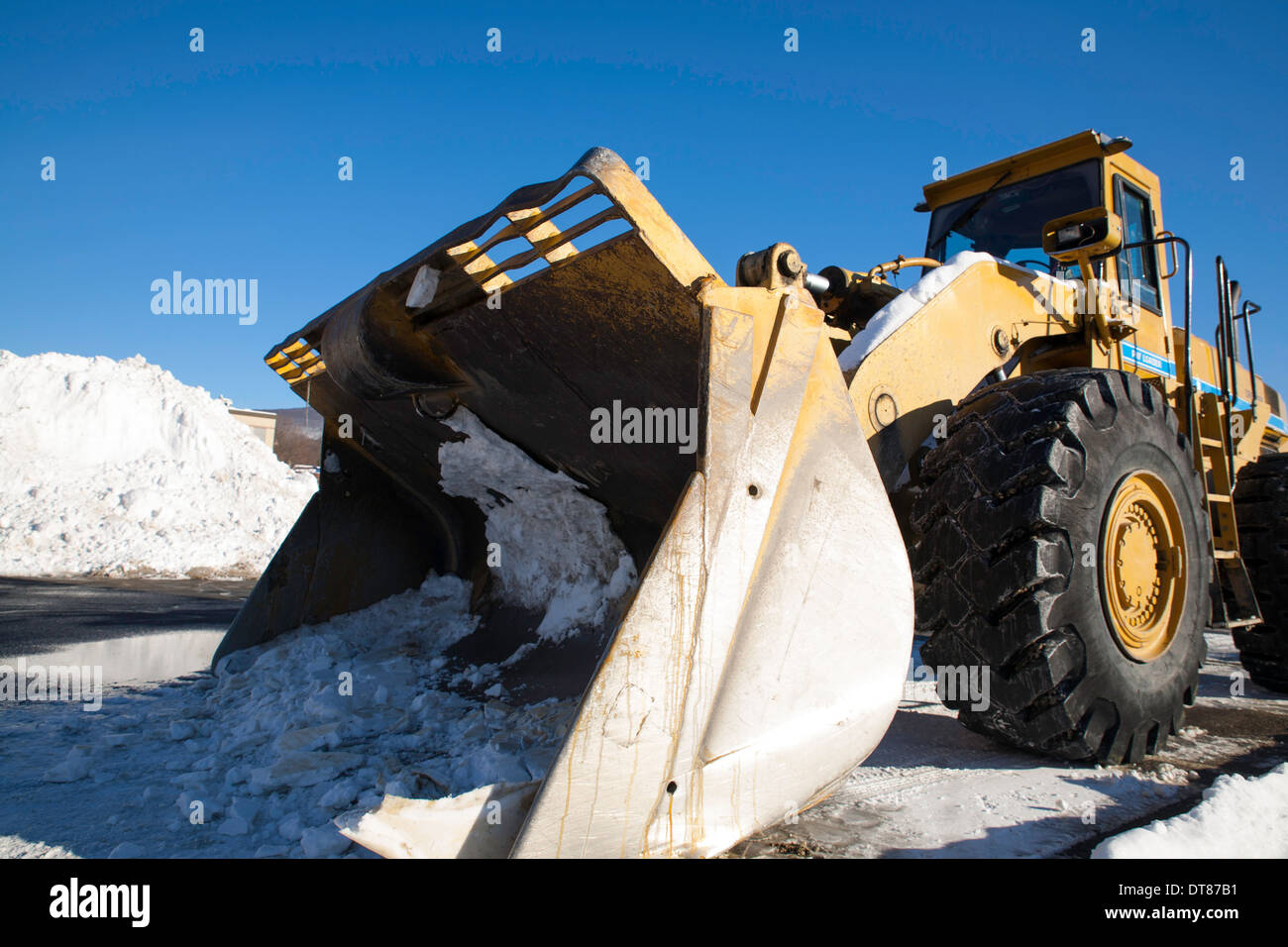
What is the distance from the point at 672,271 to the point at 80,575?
44.9ft

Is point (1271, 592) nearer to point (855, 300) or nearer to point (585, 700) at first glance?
point (855, 300)

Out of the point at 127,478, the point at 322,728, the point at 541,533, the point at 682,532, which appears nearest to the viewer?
the point at 682,532

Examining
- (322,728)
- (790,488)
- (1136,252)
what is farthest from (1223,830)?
(1136,252)

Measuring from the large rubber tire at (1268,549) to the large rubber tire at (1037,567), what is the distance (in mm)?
2502

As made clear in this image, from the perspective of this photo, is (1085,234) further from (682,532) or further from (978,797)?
(682,532)

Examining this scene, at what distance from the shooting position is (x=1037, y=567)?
2299 millimetres

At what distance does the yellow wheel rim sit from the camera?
2654mm

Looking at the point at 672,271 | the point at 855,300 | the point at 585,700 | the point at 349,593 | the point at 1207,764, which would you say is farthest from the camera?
the point at 349,593

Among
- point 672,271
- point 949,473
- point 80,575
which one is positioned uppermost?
point 672,271

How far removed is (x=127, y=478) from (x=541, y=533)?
1515cm

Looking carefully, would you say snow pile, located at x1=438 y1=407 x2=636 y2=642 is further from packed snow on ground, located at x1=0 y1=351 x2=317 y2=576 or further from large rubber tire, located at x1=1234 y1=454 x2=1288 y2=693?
packed snow on ground, located at x1=0 y1=351 x2=317 y2=576

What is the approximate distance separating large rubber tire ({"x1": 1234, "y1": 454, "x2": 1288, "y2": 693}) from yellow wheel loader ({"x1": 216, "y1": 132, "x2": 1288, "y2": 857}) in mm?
23

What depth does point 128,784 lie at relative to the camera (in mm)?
2488
